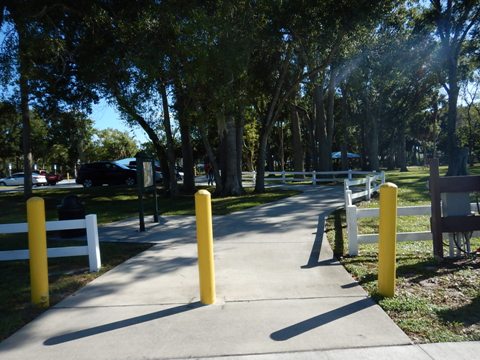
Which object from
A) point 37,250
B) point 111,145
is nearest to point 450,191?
point 37,250

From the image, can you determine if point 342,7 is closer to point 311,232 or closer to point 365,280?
point 311,232

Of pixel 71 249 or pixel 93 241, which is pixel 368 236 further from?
pixel 71 249

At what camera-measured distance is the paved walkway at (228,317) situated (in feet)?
12.4

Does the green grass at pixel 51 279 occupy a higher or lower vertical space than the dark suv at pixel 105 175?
lower

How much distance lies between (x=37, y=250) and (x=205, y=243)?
1999 mm

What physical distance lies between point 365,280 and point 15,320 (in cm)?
409

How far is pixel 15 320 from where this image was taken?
4.64m

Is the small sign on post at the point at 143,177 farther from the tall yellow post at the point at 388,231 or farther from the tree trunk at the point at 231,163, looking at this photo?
the tree trunk at the point at 231,163

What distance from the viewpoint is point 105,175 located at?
29094mm

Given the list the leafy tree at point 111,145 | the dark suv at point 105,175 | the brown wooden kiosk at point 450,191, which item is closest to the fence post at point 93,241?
the brown wooden kiosk at point 450,191

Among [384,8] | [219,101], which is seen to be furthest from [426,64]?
[219,101]

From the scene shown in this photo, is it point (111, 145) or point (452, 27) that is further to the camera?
point (111, 145)

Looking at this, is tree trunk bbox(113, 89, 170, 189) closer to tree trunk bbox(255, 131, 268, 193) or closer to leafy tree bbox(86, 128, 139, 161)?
tree trunk bbox(255, 131, 268, 193)

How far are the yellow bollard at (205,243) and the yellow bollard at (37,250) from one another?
184 cm
